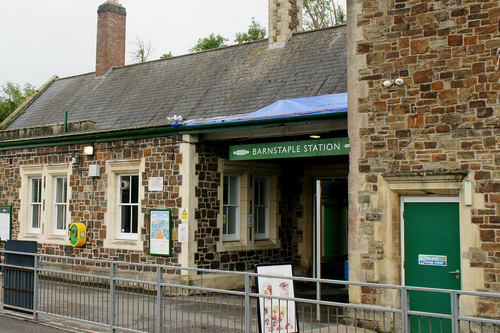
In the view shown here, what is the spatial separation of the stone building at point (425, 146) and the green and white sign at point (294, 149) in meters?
1.07

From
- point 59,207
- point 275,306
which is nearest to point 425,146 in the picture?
point 275,306

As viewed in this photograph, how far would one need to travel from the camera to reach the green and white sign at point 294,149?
9.91 m

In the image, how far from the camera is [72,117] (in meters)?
17.2

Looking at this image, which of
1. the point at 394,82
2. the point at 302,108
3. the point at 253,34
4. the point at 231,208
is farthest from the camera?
the point at 253,34

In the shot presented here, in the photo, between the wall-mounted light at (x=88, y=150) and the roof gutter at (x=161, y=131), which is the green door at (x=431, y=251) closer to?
the roof gutter at (x=161, y=131)

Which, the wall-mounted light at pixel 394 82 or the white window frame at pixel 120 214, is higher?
the wall-mounted light at pixel 394 82

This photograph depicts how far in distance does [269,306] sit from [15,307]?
520 centimetres

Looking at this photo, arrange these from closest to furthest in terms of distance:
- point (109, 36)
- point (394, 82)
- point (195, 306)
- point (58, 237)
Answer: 1. point (195, 306)
2. point (394, 82)
3. point (58, 237)
4. point (109, 36)

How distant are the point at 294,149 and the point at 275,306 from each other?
3.96m

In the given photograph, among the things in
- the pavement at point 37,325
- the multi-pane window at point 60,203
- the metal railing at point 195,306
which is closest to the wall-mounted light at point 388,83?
the metal railing at point 195,306

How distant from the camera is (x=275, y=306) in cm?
730

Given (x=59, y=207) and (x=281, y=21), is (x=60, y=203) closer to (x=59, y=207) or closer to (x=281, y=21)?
(x=59, y=207)

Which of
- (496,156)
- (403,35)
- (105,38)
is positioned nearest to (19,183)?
(105,38)

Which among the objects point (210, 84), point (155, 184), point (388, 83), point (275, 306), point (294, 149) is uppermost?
point (210, 84)
